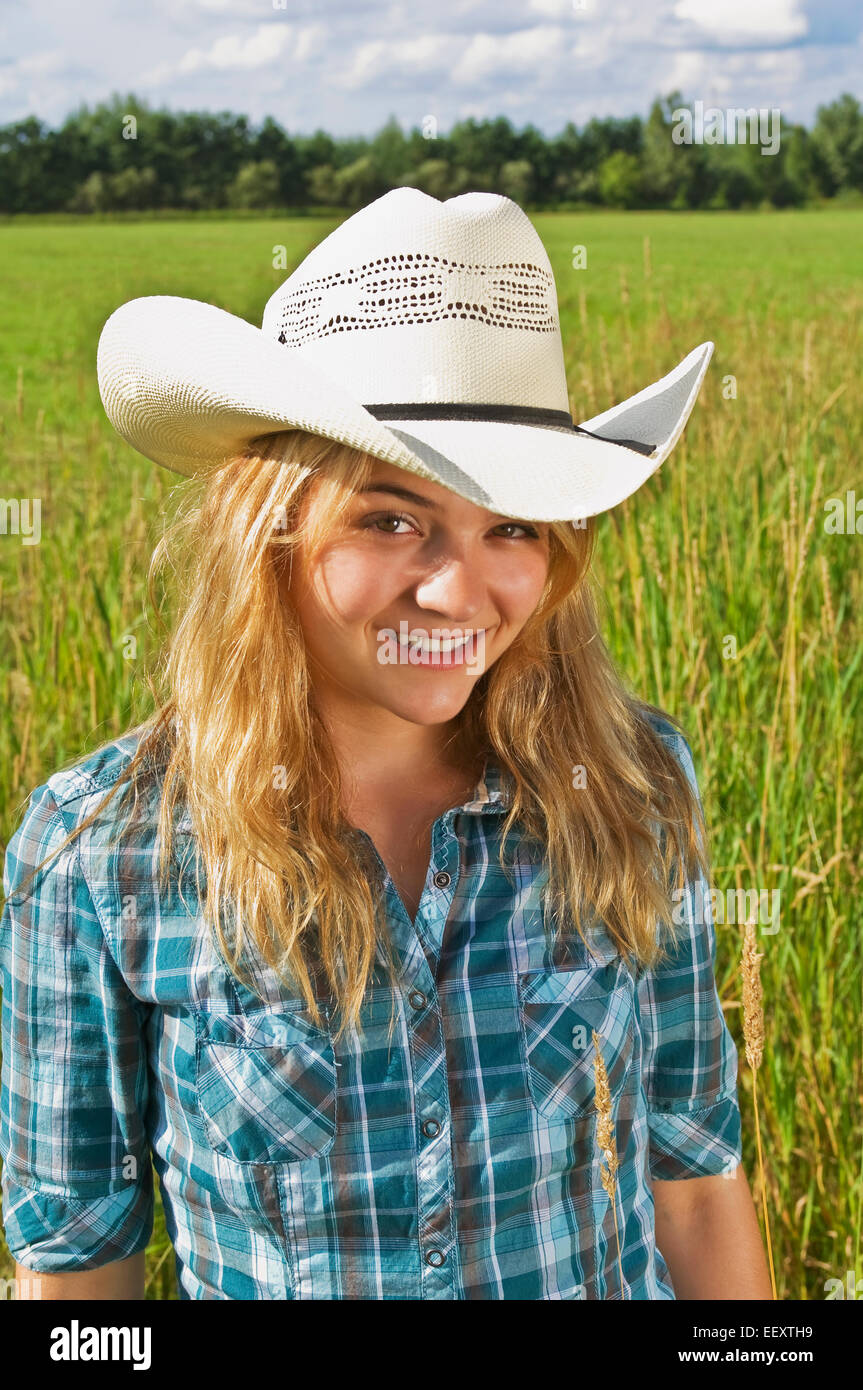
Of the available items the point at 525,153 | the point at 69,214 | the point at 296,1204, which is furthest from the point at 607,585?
the point at 69,214

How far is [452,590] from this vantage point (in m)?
1.06

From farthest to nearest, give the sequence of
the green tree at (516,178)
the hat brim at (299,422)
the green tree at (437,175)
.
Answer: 1. the green tree at (516,178)
2. the green tree at (437,175)
3. the hat brim at (299,422)

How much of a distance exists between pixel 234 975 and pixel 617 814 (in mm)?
427

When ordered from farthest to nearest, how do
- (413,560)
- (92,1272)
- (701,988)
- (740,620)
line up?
(740,620)
(701,988)
(92,1272)
(413,560)

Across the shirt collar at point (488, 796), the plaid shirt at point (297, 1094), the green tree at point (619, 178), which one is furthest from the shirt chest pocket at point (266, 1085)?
the green tree at point (619, 178)

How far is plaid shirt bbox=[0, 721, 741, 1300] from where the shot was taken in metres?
1.13

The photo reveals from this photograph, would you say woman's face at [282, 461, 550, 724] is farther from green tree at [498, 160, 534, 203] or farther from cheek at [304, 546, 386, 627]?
green tree at [498, 160, 534, 203]

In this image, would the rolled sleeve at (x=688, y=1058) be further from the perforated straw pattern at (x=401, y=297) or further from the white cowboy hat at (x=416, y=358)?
the perforated straw pattern at (x=401, y=297)

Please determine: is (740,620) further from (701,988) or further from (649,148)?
(649,148)

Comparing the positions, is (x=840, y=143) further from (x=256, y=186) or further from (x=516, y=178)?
(x=256, y=186)

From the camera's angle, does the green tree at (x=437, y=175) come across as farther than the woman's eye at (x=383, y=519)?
Yes

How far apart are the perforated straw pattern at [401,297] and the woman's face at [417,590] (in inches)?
5.8

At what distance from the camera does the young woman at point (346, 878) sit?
1099 millimetres
